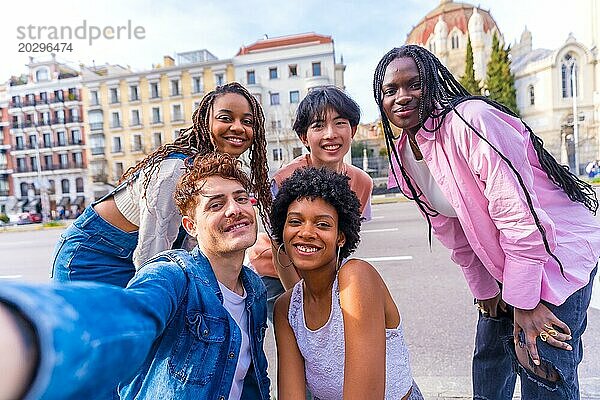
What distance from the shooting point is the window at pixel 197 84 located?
1441 inches

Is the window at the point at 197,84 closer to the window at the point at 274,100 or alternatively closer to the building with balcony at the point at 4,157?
the window at the point at 274,100

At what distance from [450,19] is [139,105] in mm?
37731

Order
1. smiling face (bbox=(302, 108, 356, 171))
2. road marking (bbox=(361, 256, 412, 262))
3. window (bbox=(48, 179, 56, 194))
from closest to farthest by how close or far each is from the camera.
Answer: smiling face (bbox=(302, 108, 356, 171)), road marking (bbox=(361, 256, 412, 262)), window (bbox=(48, 179, 56, 194))

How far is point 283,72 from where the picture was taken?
111ft

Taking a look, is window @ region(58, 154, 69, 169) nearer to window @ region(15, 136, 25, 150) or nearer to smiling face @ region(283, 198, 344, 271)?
window @ region(15, 136, 25, 150)

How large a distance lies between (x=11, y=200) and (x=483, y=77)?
50.9m

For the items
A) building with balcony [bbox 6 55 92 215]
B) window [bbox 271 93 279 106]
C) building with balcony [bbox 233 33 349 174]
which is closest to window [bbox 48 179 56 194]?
building with balcony [bbox 6 55 92 215]

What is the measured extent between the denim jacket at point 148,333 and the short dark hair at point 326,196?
32 centimetres

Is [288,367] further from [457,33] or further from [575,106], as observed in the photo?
[457,33]

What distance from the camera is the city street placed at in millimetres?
2904

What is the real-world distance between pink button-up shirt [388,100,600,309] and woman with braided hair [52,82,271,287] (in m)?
0.86

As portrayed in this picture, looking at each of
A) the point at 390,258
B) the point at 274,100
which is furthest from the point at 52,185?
the point at 390,258

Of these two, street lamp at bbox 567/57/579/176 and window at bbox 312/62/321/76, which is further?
window at bbox 312/62/321/76

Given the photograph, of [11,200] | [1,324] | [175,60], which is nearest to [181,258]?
[1,324]
